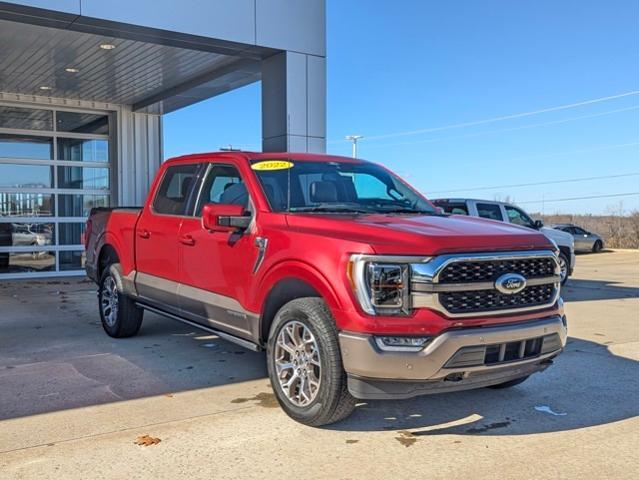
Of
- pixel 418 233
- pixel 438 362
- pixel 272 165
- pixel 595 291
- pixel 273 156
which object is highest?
pixel 273 156

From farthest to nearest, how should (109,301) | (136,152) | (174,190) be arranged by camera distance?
(136,152), (109,301), (174,190)

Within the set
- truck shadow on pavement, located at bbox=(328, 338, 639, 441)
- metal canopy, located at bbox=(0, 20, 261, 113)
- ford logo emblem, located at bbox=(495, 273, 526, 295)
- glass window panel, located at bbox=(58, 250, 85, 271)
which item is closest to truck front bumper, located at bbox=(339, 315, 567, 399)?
ford logo emblem, located at bbox=(495, 273, 526, 295)

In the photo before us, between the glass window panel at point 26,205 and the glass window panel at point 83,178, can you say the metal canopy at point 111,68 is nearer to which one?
the glass window panel at point 83,178

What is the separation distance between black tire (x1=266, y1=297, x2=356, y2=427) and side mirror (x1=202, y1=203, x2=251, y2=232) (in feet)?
2.87

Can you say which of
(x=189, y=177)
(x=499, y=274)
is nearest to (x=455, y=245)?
(x=499, y=274)

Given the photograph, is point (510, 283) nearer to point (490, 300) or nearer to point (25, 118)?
point (490, 300)

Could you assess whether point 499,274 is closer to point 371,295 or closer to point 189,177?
point 371,295

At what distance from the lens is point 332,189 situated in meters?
5.45

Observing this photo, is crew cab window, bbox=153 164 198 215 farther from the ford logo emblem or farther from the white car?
the white car

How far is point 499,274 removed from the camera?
4.11 meters

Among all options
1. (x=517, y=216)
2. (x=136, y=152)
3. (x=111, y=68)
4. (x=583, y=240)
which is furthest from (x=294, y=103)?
(x=583, y=240)

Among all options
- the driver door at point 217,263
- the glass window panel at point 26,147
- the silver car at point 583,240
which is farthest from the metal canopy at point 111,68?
the silver car at point 583,240

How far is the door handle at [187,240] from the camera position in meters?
5.65

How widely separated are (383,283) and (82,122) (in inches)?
560
